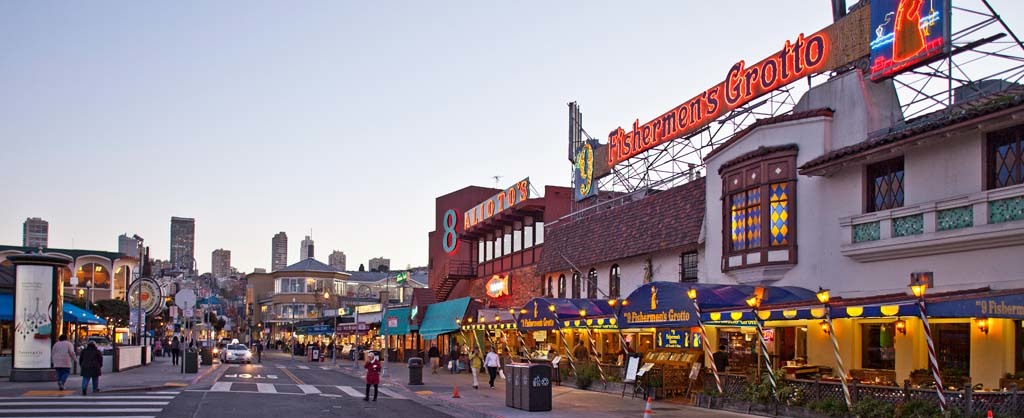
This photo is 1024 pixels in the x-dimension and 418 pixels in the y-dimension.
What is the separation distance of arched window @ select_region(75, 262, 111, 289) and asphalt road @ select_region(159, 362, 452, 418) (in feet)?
194

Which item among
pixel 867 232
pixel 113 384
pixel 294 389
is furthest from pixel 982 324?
pixel 113 384

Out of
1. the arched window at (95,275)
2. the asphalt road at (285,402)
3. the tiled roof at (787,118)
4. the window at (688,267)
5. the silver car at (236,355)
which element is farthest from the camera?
the arched window at (95,275)

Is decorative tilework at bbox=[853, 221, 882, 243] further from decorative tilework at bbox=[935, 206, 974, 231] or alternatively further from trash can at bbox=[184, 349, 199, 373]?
trash can at bbox=[184, 349, 199, 373]

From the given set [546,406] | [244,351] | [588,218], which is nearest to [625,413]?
[546,406]

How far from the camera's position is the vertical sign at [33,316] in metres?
27.2

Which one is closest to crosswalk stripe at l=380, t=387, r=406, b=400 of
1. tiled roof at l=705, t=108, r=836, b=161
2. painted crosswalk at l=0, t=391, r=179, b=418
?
painted crosswalk at l=0, t=391, r=179, b=418

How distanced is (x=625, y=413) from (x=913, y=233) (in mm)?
7515

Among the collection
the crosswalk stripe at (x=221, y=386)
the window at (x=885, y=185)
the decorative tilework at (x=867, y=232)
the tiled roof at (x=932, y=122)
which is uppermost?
the tiled roof at (x=932, y=122)

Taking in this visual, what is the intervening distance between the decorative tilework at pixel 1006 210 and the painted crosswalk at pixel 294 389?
16643mm

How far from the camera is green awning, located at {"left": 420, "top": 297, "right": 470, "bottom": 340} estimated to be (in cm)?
4668

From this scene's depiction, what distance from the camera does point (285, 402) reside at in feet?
74.6

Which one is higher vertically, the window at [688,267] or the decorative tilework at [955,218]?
the decorative tilework at [955,218]

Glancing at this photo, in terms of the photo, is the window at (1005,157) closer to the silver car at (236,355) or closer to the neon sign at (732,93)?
the neon sign at (732,93)

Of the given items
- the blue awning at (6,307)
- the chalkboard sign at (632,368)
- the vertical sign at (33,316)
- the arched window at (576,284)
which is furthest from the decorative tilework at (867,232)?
the blue awning at (6,307)
